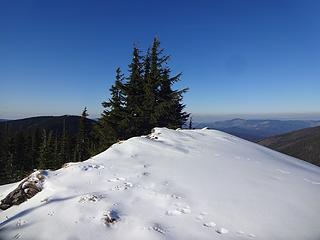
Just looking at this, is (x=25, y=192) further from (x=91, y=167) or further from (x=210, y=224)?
(x=210, y=224)

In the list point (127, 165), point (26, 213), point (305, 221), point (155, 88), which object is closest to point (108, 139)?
point (155, 88)

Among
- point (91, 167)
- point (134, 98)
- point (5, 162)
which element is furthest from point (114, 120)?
point (5, 162)

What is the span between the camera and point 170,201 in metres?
9.32

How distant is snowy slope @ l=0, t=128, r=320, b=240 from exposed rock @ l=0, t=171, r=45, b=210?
0.38 m

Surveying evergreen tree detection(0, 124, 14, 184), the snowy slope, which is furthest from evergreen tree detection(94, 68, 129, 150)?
evergreen tree detection(0, 124, 14, 184)

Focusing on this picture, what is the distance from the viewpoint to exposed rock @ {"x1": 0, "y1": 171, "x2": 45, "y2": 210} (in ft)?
36.7

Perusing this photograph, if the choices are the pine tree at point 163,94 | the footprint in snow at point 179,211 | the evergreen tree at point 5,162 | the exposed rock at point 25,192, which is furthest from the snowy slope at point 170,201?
the evergreen tree at point 5,162

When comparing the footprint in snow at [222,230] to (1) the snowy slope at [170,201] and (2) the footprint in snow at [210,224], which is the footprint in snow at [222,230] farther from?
(2) the footprint in snow at [210,224]

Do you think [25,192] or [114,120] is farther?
[114,120]

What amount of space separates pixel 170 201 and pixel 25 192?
19.7 ft

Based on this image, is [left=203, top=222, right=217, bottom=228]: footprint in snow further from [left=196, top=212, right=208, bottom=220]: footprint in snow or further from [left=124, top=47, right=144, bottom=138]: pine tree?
[left=124, top=47, right=144, bottom=138]: pine tree

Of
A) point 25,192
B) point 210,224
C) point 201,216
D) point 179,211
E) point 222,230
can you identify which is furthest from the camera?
point 25,192

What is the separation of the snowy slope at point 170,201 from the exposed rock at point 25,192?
381 mm

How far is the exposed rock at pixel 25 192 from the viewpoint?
36.7 ft
